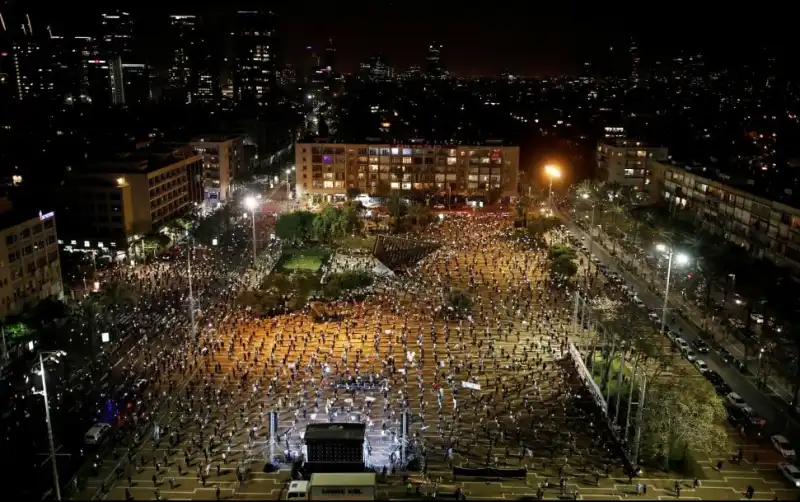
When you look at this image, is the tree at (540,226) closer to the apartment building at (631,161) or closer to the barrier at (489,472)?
the apartment building at (631,161)

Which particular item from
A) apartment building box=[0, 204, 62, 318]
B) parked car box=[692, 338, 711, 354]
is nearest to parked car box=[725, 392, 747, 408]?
parked car box=[692, 338, 711, 354]

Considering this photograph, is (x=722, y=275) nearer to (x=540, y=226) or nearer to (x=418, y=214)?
(x=540, y=226)

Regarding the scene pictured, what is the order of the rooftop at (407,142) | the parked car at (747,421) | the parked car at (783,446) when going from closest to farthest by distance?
the parked car at (783,446)
the parked car at (747,421)
the rooftop at (407,142)

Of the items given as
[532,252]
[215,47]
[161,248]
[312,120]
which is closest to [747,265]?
[532,252]

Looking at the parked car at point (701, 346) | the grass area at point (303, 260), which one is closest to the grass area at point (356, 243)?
the grass area at point (303, 260)

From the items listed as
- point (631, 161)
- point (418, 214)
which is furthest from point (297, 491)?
point (631, 161)

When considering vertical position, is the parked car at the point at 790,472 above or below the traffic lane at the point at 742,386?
above

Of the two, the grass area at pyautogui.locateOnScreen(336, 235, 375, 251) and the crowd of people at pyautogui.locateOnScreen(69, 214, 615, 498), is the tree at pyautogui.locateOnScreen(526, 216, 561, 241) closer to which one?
the crowd of people at pyautogui.locateOnScreen(69, 214, 615, 498)
